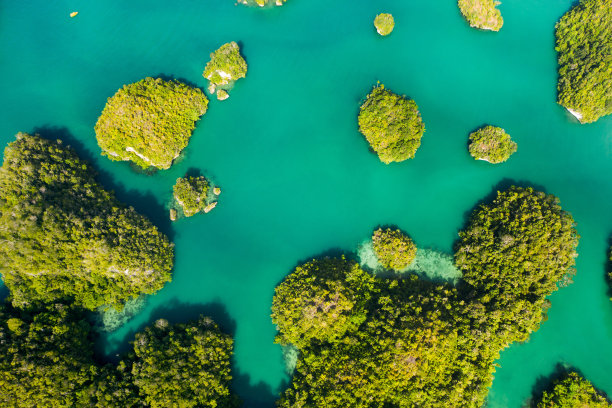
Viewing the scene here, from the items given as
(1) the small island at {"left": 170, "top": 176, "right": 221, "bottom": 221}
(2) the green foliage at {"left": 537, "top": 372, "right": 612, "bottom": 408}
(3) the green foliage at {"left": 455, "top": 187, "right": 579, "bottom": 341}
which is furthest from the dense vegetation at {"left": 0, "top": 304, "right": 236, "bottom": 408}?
(2) the green foliage at {"left": 537, "top": 372, "right": 612, "bottom": 408}

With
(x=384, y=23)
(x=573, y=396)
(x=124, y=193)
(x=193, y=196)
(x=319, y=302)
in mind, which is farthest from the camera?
(x=384, y=23)

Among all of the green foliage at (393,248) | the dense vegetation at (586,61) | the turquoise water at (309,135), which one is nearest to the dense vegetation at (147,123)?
the turquoise water at (309,135)

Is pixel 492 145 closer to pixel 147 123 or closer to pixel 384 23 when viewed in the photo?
pixel 384 23

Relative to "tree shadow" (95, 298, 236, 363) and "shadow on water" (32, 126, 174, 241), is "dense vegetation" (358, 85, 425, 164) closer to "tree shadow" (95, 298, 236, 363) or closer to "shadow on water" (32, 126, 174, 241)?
"tree shadow" (95, 298, 236, 363)

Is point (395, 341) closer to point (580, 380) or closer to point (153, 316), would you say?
→ point (580, 380)

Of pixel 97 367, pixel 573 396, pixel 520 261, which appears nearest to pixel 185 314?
pixel 97 367

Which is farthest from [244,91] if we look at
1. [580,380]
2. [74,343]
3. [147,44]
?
[580,380]

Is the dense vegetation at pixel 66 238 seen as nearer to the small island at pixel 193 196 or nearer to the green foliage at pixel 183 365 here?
the small island at pixel 193 196
